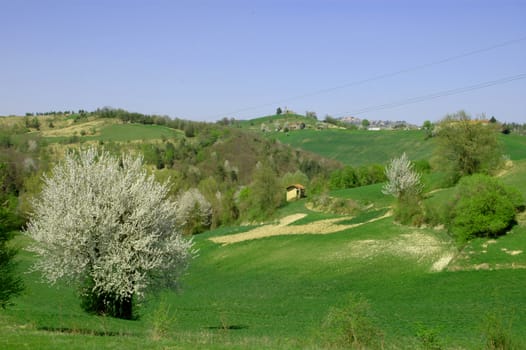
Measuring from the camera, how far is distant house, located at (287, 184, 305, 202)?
114 meters

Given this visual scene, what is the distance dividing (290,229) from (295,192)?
46.0 m

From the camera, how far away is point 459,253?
42125 mm

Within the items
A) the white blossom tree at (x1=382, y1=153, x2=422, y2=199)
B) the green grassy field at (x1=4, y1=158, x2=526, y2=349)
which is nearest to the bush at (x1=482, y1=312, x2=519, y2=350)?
the green grassy field at (x1=4, y1=158, x2=526, y2=349)

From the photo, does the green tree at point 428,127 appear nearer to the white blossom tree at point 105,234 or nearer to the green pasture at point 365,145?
the green pasture at point 365,145

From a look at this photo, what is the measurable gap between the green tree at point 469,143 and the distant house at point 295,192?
50991mm

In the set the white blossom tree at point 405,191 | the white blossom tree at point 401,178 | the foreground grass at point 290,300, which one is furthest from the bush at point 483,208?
the white blossom tree at point 401,178

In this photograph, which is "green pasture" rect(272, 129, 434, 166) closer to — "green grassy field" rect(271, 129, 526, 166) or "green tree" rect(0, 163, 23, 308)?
"green grassy field" rect(271, 129, 526, 166)

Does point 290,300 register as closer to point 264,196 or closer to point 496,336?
point 496,336

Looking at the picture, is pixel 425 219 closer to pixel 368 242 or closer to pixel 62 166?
pixel 368 242

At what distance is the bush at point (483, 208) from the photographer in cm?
4216

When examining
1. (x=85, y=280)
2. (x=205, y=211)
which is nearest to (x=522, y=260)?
(x=85, y=280)

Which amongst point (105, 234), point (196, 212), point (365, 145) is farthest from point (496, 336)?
point (365, 145)

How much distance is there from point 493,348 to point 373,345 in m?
3.24

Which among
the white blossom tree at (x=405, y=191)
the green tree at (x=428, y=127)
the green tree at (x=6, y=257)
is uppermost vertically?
the green tree at (x=428, y=127)
